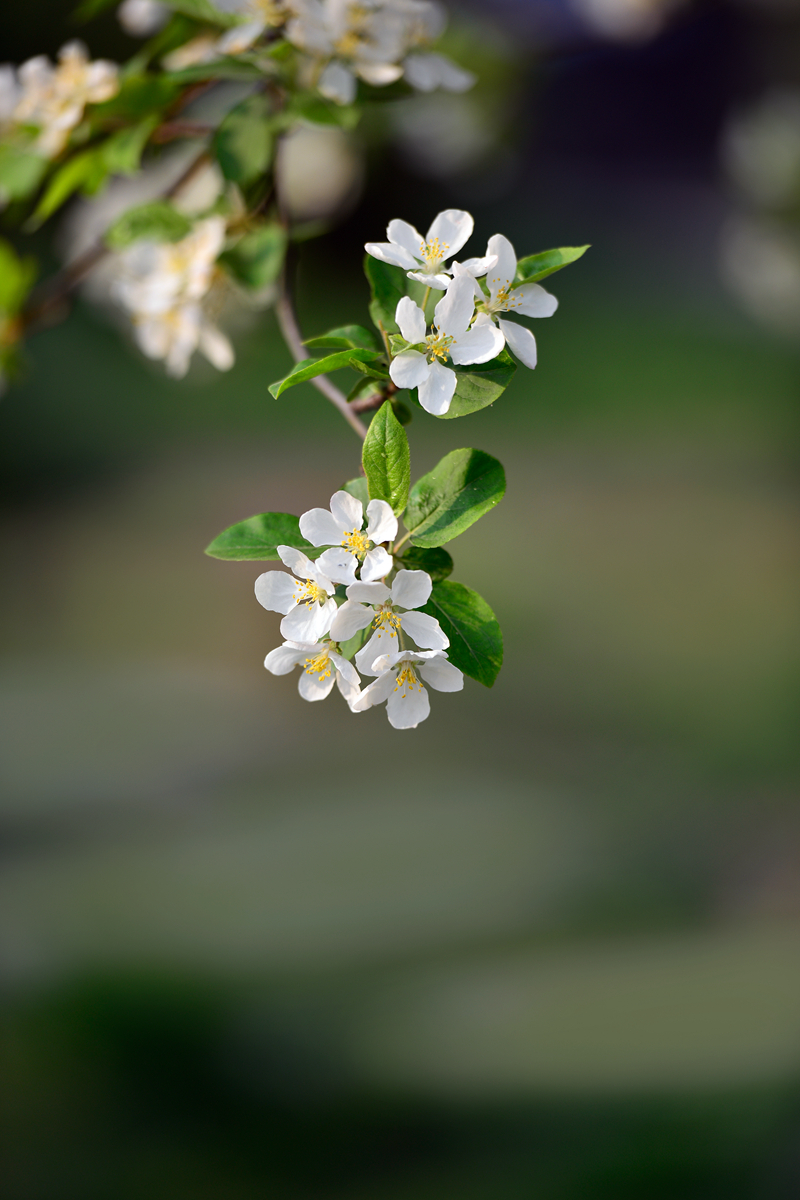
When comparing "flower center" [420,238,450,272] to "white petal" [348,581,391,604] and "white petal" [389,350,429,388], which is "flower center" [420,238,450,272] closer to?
"white petal" [389,350,429,388]

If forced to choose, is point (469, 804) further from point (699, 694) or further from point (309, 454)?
point (309, 454)

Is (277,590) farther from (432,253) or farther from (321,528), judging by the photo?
(432,253)

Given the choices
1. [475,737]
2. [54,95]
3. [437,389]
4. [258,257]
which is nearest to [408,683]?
[437,389]

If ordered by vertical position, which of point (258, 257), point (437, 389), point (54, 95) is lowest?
point (437, 389)

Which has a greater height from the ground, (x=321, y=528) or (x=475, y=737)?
(x=475, y=737)

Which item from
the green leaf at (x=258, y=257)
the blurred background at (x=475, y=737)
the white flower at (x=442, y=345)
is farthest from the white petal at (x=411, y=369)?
the blurred background at (x=475, y=737)

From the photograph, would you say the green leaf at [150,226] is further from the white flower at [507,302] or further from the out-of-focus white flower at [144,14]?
the white flower at [507,302]

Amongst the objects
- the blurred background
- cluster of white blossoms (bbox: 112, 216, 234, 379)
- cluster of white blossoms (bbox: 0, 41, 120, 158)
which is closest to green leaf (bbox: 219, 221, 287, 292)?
cluster of white blossoms (bbox: 112, 216, 234, 379)

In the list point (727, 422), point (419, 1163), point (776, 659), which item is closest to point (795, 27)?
point (727, 422)
